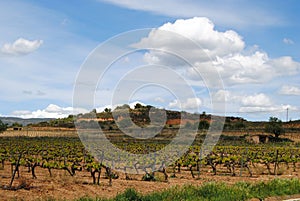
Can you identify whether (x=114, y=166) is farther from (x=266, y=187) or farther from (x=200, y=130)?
(x=200, y=130)

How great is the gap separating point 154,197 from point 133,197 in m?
0.58

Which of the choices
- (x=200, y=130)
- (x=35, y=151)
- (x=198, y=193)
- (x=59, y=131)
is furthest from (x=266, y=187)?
(x=59, y=131)

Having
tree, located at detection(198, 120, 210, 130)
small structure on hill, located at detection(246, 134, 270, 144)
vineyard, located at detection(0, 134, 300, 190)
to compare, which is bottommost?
vineyard, located at detection(0, 134, 300, 190)

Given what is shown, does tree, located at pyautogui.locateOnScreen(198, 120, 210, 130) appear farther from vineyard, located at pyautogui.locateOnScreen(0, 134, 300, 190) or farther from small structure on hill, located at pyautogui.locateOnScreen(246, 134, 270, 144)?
vineyard, located at pyautogui.locateOnScreen(0, 134, 300, 190)

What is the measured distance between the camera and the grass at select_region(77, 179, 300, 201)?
37.3 feet

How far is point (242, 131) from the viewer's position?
80812mm

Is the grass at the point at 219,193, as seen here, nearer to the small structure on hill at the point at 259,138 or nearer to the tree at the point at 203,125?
the small structure on hill at the point at 259,138

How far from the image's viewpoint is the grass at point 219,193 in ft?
37.3

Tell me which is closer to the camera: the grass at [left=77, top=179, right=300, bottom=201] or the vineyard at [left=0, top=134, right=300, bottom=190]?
the grass at [left=77, top=179, right=300, bottom=201]

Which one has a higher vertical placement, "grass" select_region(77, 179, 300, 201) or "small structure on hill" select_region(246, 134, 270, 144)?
"small structure on hill" select_region(246, 134, 270, 144)

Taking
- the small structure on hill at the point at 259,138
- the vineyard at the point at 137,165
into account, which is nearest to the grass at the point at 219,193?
the vineyard at the point at 137,165

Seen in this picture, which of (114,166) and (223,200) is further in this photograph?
(114,166)

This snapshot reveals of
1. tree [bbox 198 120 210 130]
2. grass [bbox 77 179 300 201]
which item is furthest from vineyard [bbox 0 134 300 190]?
tree [bbox 198 120 210 130]

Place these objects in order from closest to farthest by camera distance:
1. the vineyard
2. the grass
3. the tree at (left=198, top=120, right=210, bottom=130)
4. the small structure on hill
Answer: the grass, the vineyard, the small structure on hill, the tree at (left=198, top=120, right=210, bottom=130)
